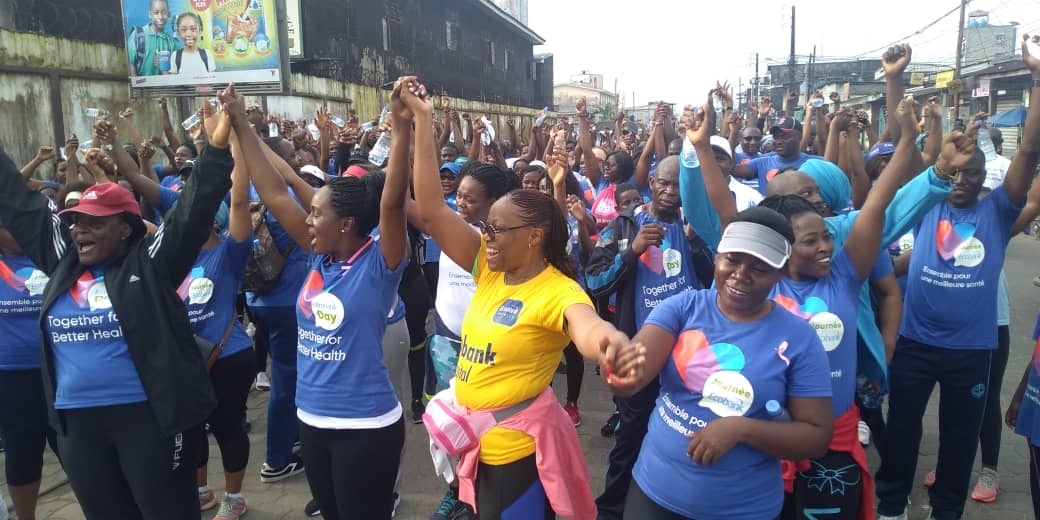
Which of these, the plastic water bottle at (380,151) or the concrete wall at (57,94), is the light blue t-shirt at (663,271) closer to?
the plastic water bottle at (380,151)

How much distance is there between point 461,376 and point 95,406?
4.78ft

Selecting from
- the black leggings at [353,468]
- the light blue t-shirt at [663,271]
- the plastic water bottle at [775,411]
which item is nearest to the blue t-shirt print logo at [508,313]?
the black leggings at [353,468]

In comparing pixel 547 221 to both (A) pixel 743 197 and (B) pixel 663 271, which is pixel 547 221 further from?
(A) pixel 743 197

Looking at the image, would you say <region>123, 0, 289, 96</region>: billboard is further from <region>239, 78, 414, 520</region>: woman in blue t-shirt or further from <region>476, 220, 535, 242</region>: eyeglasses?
<region>476, 220, 535, 242</region>: eyeglasses

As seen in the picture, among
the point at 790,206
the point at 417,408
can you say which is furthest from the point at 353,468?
the point at 417,408

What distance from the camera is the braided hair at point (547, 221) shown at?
7.97ft

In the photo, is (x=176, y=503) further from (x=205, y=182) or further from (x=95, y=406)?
(x=205, y=182)

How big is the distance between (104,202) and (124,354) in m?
0.61

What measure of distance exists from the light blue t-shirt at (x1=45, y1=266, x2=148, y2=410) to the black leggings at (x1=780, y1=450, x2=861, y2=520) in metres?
2.59

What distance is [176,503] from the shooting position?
271 cm

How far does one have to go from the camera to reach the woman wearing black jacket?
261cm

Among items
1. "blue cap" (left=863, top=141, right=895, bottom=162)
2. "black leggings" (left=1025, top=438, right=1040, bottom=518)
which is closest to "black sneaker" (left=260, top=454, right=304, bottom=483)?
"black leggings" (left=1025, top=438, right=1040, bottom=518)

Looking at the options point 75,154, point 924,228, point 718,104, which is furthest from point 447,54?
point 924,228

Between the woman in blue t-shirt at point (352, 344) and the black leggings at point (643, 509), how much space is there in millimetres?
998
